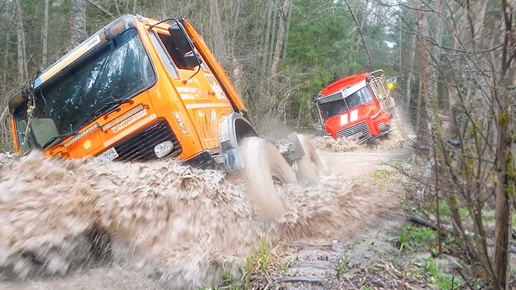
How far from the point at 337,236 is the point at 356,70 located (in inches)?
923

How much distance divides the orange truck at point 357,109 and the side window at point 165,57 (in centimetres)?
1301

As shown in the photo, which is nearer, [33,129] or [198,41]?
[33,129]

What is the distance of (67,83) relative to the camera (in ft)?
15.7

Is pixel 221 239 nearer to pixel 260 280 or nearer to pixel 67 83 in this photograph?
pixel 260 280

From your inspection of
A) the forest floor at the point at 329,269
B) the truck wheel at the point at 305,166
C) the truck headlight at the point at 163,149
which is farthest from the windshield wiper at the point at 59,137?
the truck wheel at the point at 305,166

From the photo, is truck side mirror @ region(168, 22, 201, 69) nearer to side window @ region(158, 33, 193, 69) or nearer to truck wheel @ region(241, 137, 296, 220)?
side window @ region(158, 33, 193, 69)

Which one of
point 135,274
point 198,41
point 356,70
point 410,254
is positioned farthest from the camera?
point 356,70

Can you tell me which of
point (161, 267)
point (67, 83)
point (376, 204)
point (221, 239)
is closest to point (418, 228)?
point (376, 204)

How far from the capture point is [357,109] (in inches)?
691

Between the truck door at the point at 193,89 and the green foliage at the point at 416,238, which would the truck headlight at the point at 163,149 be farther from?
the green foliage at the point at 416,238

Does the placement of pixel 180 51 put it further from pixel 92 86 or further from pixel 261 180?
pixel 261 180

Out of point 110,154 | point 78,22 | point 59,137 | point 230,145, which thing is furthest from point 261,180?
point 78,22

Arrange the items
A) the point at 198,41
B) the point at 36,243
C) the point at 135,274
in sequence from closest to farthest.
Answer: the point at 36,243 → the point at 135,274 → the point at 198,41

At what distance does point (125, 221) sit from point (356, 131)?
14.5 meters
